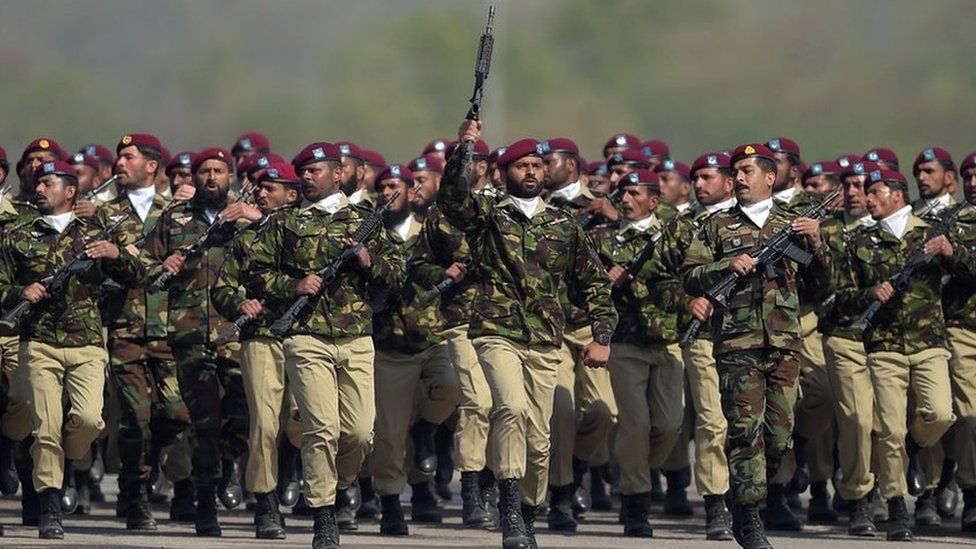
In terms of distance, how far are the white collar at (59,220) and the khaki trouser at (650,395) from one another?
3833 millimetres

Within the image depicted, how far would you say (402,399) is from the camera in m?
16.3

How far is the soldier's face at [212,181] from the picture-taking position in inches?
623

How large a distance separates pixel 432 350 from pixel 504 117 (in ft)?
131

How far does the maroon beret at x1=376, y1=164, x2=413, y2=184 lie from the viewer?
1681cm

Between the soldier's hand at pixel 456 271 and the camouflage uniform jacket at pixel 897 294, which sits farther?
the soldier's hand at pixel 456 271

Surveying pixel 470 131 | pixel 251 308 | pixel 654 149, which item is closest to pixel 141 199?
pixel 251 308

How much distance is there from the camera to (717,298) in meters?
13.4

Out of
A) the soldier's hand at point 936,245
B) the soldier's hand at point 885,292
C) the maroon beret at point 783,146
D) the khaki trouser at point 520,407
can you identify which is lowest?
the khaki trouser at point 520,407

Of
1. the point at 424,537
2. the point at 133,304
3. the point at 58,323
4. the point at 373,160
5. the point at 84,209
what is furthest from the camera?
the point at 373,160

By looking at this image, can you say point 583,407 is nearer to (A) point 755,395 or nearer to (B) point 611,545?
(B) point 611,545

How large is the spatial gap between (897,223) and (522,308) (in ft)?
10.6

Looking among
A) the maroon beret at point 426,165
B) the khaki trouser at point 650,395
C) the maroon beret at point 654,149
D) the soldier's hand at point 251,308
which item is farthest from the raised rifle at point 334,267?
the maroon beret at point 654,149

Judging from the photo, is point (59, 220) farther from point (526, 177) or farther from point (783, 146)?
point (783, 146)

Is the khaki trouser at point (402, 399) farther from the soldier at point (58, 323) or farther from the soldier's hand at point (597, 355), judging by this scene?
the soldier's hand at point (597, 355)
